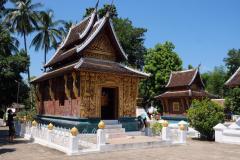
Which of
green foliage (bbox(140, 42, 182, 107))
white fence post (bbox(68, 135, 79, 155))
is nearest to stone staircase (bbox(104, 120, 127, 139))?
white fence post (bbox(68, 135, 79, 155))

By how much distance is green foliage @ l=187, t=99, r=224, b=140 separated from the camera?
18.8 meters

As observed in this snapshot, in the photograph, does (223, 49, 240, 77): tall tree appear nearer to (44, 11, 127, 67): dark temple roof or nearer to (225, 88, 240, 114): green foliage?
(225, 88, 240, 114): green foliage

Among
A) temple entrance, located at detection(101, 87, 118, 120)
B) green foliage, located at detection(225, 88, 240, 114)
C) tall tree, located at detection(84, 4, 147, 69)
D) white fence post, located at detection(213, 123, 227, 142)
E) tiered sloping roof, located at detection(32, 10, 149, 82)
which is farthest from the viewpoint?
tall tree, located at detection(84, 4, 147, 69)

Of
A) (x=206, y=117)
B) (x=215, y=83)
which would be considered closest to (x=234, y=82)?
(x=206, y=117)

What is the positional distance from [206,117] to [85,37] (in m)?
9.14

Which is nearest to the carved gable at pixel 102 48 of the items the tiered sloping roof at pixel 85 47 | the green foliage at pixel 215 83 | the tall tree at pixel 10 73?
the tiered sloping roof at pixel 85 47

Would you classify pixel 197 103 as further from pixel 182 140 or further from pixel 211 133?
pixel 182 140

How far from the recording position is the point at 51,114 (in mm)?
20359

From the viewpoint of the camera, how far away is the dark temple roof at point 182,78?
117ft

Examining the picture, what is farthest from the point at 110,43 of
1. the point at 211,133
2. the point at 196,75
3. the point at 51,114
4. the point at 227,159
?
the point at 196,75

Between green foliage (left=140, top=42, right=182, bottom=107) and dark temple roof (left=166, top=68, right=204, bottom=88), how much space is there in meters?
3.02

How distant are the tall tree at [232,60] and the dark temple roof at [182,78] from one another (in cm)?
4528

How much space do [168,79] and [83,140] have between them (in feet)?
91.2

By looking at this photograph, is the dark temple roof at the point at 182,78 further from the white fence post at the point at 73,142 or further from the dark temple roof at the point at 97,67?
the white fence post at the point at 73,142
